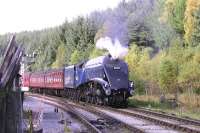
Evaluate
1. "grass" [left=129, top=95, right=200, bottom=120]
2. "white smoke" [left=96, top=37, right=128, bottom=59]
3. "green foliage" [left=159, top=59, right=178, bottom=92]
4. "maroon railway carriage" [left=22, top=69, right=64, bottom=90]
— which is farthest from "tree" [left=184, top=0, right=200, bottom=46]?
"white smoke" [left=96, top=37, right=128, bottom=59]

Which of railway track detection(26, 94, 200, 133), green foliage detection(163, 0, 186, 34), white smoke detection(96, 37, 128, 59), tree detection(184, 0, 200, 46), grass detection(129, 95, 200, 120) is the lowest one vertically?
railway track detection(26, 94, 200, 133)

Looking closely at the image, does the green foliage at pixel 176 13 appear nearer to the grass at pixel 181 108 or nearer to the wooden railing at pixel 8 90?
the grass at pixel 181 108

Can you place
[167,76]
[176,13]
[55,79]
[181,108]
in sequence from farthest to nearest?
[176,13] < [55,79] < [167,76] < [181,108]

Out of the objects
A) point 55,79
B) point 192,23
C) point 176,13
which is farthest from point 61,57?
point 55,79

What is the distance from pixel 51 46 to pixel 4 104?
109559 mm

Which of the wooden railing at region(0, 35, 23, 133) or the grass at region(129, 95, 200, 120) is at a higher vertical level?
the wooden railing at region(0, 35, 23, 133)

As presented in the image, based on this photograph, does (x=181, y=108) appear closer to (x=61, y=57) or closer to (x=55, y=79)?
(x=55, y=79)

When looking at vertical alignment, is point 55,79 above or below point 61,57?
below

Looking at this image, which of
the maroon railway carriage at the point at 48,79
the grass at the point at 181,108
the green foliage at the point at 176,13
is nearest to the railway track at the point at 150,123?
the grass at the point at 181,108

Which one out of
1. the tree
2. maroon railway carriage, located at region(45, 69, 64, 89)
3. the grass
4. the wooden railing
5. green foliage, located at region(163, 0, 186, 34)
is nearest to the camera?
the wooden railing

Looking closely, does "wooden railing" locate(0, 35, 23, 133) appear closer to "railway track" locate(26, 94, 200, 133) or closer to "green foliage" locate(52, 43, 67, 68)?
"railway track" locate(26, 94, 200, 133)

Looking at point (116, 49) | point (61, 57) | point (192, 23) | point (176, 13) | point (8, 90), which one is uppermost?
point (176, 13)

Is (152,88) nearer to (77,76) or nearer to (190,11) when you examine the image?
(77,76)

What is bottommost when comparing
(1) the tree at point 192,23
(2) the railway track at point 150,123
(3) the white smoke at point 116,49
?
(2) the railway track at point 150,123
